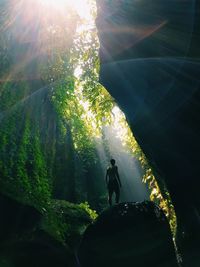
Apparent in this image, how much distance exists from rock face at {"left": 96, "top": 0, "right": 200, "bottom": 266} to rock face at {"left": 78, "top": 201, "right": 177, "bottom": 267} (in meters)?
0.68

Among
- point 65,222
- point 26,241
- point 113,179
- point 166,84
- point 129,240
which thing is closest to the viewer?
point 26,241

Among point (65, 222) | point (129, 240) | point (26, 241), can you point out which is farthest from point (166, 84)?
point (65, 222)

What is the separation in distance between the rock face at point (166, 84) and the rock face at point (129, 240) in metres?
0.68

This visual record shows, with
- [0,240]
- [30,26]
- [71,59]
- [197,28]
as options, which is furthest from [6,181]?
[71,59]

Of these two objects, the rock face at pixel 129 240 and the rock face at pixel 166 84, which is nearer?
the rock face at pixel 129 240

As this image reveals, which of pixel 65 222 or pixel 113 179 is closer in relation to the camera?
pixel 65 222

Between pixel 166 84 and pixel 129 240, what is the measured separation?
328 cm

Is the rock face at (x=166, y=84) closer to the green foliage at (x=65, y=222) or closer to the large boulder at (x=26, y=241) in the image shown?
the green foliage at (x=65, y=222)

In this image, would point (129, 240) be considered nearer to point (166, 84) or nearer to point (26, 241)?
point (26, 241)

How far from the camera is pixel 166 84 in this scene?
688 centimetres

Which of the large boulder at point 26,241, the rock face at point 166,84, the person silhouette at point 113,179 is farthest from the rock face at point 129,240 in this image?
the person silhouette at point 113,179

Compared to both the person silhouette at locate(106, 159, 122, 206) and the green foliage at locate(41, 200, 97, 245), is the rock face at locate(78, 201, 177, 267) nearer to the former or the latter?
the green foliage at locate(41, 200, 97, 245)

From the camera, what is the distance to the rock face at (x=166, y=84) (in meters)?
6.63

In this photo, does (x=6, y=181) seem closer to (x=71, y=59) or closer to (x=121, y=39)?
(x=121, y=39)
